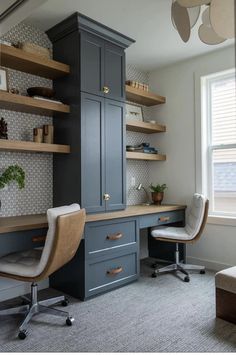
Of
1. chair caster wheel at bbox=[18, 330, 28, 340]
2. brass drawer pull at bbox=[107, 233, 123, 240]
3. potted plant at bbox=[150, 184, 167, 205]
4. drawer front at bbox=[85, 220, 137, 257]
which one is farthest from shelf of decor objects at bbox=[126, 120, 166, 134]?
chair caster wheel at bbox=[18, 330, 28, 340]

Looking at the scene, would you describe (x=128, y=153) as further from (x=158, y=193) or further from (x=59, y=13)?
(x=59, y=13)

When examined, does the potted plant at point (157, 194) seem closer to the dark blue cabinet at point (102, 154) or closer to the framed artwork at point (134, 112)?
the dark blue cabinet at point (102, 154)

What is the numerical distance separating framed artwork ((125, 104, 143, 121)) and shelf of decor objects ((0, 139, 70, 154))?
51.8 inches

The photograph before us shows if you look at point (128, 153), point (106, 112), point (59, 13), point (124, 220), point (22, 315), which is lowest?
point (22, 315)

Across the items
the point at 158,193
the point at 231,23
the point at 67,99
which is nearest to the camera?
the point at 231,23

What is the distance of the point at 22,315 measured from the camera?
2.28 m

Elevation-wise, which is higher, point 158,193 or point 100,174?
point 100,174

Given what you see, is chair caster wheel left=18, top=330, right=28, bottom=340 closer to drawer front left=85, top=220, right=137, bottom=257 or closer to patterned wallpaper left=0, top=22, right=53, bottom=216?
drawer front left=85, top=220, right=137, bottom=257

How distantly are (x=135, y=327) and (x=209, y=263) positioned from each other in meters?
1.73

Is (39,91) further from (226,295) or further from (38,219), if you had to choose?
(226,295)

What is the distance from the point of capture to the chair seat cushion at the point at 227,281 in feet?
7.05

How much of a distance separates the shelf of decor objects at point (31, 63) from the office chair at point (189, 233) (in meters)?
1.94

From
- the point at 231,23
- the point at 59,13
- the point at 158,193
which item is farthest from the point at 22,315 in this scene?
the point at 59,13

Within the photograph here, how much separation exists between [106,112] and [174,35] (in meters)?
1.14
